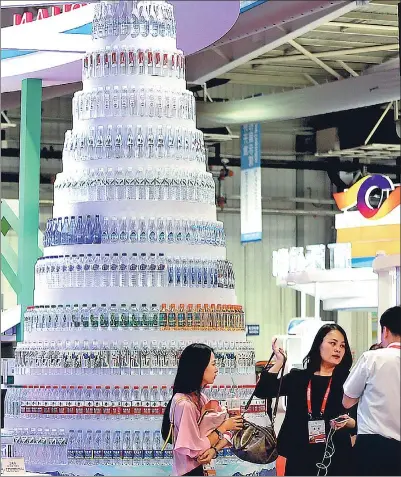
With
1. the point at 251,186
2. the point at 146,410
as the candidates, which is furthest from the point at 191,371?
the point at 251,186

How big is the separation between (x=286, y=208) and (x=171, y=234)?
1560cm

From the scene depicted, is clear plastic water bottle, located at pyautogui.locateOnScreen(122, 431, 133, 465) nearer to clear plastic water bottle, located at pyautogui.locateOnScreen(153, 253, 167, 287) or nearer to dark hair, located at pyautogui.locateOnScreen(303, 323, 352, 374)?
clear plastic water bottle, located at pyautogui.locateOnScreen(153, 253, 167, 287)

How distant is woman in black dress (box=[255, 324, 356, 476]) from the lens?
5.56m

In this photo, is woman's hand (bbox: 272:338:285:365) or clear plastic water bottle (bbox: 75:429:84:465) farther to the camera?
clear plastic water bottle (bbox: 75:429:84:465)

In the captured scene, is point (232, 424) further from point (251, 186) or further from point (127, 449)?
point (251, 186)

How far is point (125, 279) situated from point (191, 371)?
167 cm

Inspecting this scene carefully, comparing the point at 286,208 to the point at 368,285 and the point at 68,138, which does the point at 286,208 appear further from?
the point at 68,138

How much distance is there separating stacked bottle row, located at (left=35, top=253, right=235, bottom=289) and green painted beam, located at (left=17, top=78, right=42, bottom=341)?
477cm

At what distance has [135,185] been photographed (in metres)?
6.69

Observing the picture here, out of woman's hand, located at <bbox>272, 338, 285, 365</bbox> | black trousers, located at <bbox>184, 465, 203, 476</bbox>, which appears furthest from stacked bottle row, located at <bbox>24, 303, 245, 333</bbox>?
black trousers, located at <bbox>184, 465, 203, 476</bbox>

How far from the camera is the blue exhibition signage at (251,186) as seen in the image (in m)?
18.5

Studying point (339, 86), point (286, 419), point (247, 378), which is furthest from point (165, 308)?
point (339, 86)

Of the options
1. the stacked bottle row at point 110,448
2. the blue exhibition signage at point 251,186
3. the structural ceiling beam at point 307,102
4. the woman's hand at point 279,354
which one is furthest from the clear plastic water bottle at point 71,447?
the blue exhibition signage at point 251,186

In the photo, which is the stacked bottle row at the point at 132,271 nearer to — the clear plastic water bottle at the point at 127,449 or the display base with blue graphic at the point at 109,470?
the clear plastic water bottle at the point at 127,449
